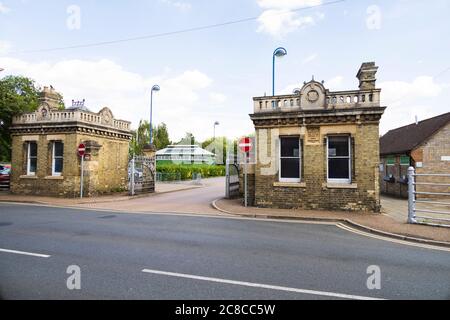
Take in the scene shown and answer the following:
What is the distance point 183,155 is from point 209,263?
2389 inches

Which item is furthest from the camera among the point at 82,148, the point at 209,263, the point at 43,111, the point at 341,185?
the point at 43,111

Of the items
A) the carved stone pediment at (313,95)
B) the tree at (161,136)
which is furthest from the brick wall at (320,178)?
the tree at (161,136)

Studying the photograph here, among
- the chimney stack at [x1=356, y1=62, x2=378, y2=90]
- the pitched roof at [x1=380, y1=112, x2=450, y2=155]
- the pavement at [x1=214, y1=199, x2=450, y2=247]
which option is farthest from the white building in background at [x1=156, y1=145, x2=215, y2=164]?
the chimney stack at [x1=356, y1=62, x2=378, y2=90]

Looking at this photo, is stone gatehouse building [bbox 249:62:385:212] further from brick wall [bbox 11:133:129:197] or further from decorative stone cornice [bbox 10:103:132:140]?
decorative stone cornice [bbox 10:103:132:140]

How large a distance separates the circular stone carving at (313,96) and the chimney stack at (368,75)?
1930 mm

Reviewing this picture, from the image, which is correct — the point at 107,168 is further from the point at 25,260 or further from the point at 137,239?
the point at 25,260

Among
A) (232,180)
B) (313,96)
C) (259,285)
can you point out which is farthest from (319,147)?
(259,285)

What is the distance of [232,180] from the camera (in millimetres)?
18047

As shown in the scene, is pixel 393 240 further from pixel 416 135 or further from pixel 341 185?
pixel 416 135

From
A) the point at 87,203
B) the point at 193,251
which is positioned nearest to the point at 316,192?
the point at 193,251

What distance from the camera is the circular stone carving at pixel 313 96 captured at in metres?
12.4

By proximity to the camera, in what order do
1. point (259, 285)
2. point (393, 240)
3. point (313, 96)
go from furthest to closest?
point (313, 96) < point (393, 240) < point (259, 285)

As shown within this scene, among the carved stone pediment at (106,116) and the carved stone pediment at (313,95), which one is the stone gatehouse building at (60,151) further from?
the carved stone pediment at (313,95)

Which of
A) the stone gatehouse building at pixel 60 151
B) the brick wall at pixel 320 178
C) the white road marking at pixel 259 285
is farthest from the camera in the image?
the stone gatehouse building at pixel 60 151
